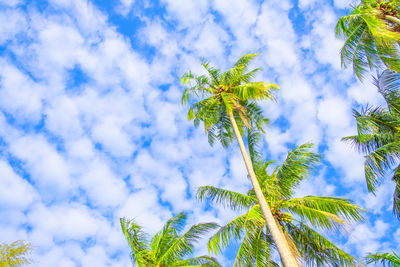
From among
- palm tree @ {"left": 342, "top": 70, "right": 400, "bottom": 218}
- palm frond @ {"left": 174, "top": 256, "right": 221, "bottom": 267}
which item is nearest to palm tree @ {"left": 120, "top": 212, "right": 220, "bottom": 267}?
palm frond @ {"left": 174, "top": 256, "right": 221, "bottom": 267}

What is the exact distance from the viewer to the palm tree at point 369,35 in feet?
36.8

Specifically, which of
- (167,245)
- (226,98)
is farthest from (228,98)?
(167,245)

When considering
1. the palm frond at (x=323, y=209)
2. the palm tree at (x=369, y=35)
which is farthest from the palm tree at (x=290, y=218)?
the palm tree at (x=369, y=35)

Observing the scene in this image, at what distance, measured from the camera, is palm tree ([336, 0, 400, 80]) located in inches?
441

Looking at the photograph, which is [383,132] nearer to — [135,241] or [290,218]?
[290,218]

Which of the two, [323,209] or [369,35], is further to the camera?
[369,35]

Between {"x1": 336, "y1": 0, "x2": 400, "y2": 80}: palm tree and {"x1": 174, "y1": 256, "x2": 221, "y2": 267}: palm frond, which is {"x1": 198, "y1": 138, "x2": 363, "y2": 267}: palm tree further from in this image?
{"x1": 336, "y1": 0, "x2": 400, "y2": 80}: palm tree

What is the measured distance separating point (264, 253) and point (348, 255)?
2.66 metres

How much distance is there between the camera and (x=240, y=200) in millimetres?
10922

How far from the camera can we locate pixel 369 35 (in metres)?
13.0

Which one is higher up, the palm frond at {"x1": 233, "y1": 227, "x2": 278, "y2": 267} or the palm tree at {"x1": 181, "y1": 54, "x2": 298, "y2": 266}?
the palm tree at {"x1": 181, "y1": 54, "x2": 298, "y2": 266}

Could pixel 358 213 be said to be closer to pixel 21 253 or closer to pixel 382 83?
pixel 382 83

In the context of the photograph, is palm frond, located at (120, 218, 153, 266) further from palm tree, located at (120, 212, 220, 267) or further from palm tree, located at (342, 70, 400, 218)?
palm tree, located at (342, 70, 400, 218)

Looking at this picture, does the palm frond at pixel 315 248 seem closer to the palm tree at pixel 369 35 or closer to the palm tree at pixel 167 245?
the palm tree at pixel 167 245
